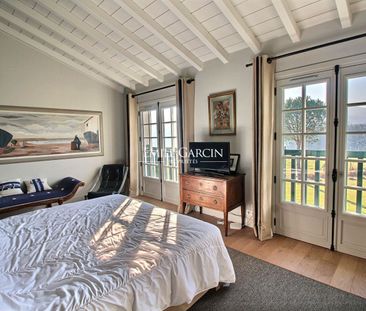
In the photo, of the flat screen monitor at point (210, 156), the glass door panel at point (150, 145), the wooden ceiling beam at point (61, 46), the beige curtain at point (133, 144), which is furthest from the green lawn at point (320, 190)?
the wooden ceiling beam at point (61, 46)

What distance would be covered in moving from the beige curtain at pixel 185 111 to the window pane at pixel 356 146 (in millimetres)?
2183

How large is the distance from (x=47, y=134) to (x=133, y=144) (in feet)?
5.27

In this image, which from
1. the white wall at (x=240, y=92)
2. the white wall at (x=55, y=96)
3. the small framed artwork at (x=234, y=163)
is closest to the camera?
the white wall at (x=240, y=92)

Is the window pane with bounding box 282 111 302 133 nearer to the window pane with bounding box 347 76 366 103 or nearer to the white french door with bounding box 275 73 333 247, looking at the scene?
the white french door with bounding box 275 73 333 247

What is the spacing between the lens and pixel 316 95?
8.70 feet

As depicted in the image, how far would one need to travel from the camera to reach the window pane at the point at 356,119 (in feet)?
7.73

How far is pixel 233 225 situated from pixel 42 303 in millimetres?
2740

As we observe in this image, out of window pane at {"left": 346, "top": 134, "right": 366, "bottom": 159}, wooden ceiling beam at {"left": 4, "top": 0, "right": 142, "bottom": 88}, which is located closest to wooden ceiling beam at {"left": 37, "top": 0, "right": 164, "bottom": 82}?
wooden ceiling beam at {"left": 4, "top": 0, "right": 142, "bottom": 88}

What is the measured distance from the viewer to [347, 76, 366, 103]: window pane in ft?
7.69

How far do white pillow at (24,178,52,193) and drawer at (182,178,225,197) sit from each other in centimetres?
246

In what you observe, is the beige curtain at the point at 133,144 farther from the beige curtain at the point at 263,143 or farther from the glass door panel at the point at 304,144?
the glass door panel at the point at 304,144

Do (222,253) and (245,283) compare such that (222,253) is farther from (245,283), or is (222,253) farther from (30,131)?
(30,131)

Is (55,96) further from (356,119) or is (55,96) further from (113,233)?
(356,119)

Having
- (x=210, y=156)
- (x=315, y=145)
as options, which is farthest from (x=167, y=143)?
(x=315, y=145)
